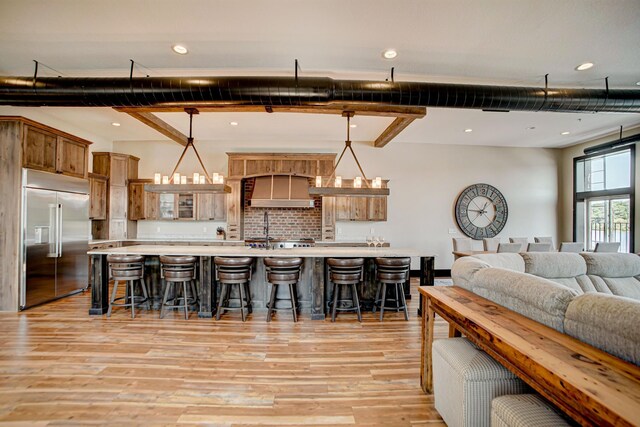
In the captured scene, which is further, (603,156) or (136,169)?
(136,169)

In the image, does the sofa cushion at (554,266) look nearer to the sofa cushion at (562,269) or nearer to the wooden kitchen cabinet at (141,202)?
the sofa cushion at (562,269)

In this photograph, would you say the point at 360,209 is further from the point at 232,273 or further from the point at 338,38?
the point at 338,38

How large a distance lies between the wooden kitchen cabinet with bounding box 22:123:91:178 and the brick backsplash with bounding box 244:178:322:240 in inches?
121

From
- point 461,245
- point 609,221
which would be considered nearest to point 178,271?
point 461,245

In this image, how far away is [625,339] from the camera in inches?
44.0

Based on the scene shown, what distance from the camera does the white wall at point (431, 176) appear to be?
6.87m

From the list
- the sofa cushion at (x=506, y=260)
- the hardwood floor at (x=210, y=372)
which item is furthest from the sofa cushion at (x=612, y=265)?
the hardwood floor at (x=210, y=372)

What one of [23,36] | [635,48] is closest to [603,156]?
[635,48]

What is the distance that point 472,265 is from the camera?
2.30 metres

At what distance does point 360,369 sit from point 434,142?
19.2 feet

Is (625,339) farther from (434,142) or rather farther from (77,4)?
(434,142)

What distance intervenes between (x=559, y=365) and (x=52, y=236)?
618 cm

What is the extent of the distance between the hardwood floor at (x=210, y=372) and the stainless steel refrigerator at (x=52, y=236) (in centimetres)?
70

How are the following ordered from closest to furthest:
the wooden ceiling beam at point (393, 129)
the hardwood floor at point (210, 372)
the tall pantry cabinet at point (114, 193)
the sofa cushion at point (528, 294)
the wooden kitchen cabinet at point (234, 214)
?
the sofa cushion at point (528, 294), the hardwood floor at point (210, 372), the wooden ceiling beam at point (393, 129), the tall pantry cabinet at point (114, 193), the wooden kitchen cabinet at point (234, 214)
